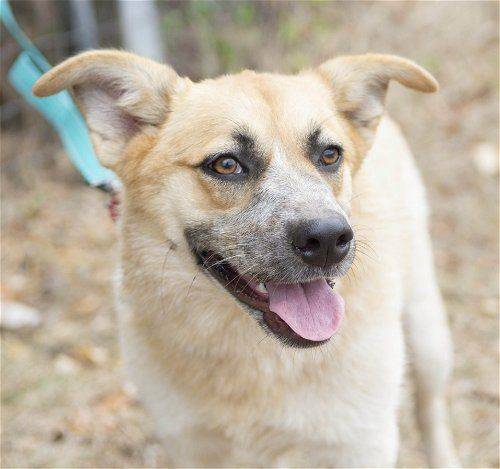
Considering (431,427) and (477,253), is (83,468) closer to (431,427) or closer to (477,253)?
(431,427)

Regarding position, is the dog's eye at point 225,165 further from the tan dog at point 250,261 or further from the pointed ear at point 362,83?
the pointed ear at point 362,83

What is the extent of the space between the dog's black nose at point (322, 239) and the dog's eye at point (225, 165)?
365 mm

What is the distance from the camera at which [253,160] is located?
250 cm

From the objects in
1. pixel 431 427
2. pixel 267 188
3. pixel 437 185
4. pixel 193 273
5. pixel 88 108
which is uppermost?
pixel 88 108

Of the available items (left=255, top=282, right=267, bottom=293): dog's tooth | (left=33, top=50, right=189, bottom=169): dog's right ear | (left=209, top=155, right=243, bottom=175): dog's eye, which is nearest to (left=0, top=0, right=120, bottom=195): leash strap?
(left=33, top=50, right=189, bottom=169): dog's right ear

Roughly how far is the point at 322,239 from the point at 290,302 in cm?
32

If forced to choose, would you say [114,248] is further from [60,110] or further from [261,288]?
[261,288]

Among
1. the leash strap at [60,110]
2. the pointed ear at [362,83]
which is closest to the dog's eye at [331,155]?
the pointed ear at [362,83]

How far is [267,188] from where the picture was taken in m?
2.44

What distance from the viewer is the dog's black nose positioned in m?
2.20

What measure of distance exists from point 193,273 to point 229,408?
54cm

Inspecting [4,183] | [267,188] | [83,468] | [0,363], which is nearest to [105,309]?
[0,363]

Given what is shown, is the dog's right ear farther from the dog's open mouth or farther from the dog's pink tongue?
the dog's pink tongue

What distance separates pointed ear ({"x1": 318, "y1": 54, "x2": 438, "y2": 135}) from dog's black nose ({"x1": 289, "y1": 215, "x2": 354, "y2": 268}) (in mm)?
799
